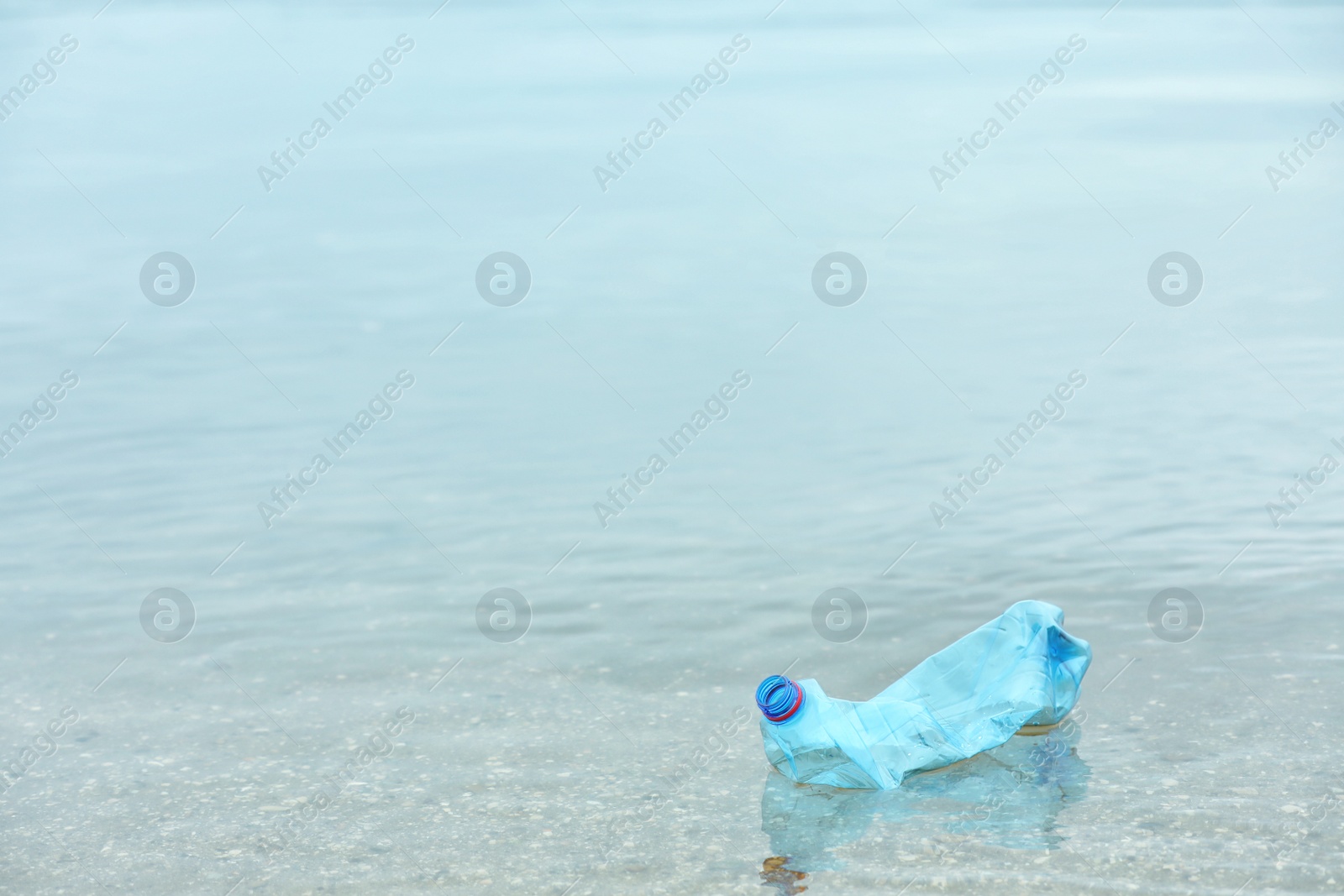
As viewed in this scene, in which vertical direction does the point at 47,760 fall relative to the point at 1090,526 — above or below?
below

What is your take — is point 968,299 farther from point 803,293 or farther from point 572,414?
point 572,414

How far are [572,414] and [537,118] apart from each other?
40.0 feet

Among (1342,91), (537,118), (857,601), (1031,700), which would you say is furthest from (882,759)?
(1342,91)

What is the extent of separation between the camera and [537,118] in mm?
21031
